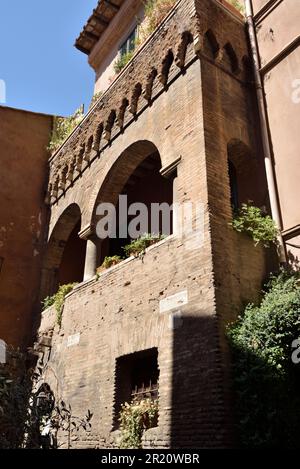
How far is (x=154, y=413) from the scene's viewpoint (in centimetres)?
597

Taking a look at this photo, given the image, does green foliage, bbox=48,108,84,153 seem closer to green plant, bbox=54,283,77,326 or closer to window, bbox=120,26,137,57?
window, bbox=120,26,137,57

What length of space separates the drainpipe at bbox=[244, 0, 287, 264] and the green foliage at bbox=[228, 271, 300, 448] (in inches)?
50.0

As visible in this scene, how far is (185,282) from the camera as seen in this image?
609cm

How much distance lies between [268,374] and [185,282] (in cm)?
161

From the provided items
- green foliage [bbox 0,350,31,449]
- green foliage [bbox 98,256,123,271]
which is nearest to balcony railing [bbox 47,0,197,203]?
green foliage [bbox 98,256,123,271]

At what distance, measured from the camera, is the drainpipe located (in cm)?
670

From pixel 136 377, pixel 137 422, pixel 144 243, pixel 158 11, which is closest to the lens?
pixel 137 422

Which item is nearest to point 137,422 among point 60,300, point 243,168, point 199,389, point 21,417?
point 199,389

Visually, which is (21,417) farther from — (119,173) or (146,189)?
A: (146,189)

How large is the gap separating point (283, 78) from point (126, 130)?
3.15m

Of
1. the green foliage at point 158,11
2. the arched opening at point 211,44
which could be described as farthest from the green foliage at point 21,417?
the green foliage at point 158,11

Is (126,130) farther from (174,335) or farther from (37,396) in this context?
(37,396)

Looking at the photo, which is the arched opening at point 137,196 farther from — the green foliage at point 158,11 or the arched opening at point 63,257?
the green foliage at point 158,11
